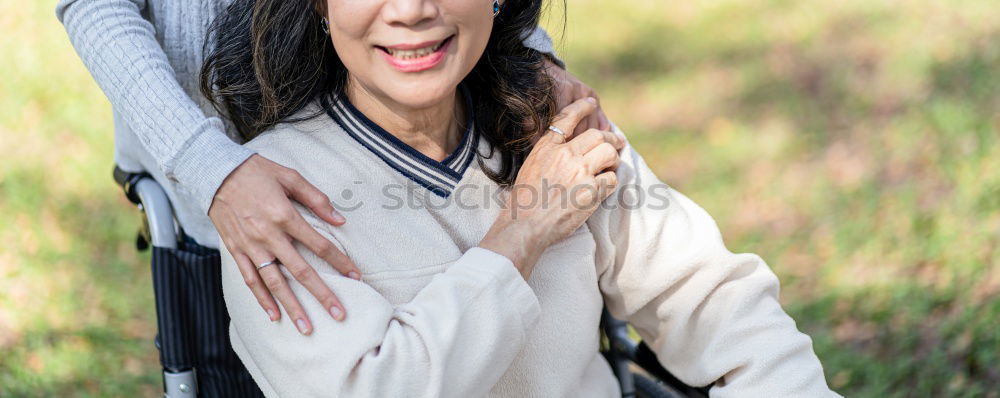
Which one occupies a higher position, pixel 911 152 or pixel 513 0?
pixel 513 0

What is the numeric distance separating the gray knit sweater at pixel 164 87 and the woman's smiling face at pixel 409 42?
26 centimetres

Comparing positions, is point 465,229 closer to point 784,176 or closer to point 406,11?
point 406,11

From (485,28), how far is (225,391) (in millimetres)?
928

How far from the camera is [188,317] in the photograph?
6.60 feet

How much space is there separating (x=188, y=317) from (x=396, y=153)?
57 centimetres

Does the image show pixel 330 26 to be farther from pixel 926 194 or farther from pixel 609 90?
pixel 609 90

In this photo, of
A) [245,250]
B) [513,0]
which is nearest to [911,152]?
[513,0]

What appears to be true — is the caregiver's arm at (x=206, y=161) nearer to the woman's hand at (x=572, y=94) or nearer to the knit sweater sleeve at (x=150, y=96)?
the knit sweater sleeve at (x=150, y=96)

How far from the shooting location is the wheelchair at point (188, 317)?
1985mm

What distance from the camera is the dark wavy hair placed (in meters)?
1.85

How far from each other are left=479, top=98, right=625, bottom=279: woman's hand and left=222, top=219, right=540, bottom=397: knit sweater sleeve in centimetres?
9

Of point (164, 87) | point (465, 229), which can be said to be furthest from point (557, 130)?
point (164, 87)

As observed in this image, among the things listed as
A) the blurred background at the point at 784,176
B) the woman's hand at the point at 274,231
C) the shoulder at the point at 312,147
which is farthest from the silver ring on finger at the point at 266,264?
the blurred background at the point at 784,176

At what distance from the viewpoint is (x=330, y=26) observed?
1751mm
